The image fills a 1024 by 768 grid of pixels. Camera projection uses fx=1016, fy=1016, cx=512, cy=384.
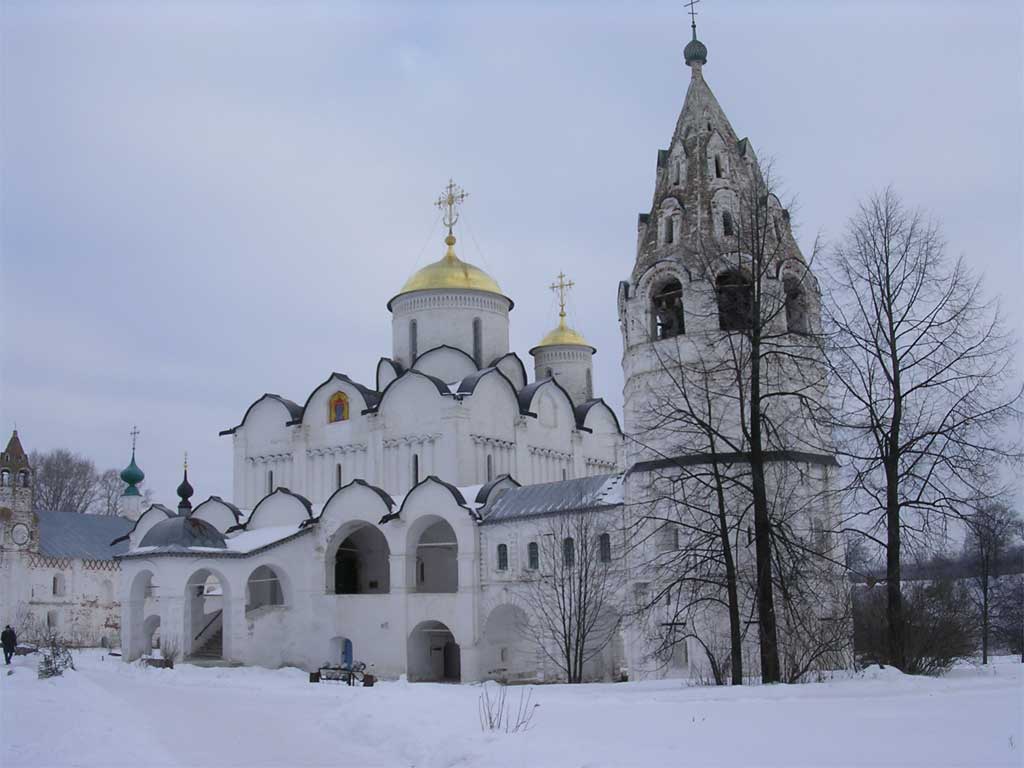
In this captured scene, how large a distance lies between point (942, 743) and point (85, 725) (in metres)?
9.32

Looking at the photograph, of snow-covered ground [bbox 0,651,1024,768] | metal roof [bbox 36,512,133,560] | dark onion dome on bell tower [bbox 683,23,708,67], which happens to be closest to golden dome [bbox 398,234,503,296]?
dark onion dome on bell tower [bbox 683,23,708,67]

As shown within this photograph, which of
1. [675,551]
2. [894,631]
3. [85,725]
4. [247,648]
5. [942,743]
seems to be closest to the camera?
[942,743]

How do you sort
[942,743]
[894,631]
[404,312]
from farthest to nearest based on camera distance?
[404,312] → [894,631] → [942,743]

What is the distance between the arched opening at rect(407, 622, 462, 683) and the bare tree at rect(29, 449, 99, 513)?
40.1 m

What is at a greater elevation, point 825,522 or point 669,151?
point 669,151

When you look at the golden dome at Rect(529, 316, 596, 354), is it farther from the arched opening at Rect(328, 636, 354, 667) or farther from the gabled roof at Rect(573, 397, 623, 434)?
the arched opening at Rect(328, 636, 354, 667)

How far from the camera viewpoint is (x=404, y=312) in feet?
109

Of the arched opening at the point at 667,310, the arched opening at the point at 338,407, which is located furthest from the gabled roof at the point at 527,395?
the arched opening at the point at 667,310

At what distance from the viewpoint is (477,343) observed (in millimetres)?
32875

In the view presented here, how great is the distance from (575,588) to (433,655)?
6801 millimetres

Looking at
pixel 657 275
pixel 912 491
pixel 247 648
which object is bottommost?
pixel 247 648

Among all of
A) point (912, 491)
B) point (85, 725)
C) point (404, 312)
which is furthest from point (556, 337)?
point (85, 725)

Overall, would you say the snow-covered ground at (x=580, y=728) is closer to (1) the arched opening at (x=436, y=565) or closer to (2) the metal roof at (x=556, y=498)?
(2) the metal roof at (x=556, y=498)

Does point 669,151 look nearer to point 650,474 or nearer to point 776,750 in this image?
point 650,474
